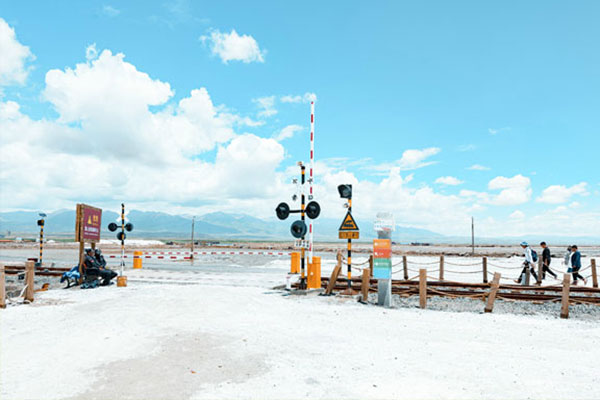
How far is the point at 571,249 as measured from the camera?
731 inches

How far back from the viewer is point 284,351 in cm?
786

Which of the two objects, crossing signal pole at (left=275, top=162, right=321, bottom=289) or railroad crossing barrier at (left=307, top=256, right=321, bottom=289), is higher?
crossing signal pole at (left=275, top=162, right=321, bottom=289)

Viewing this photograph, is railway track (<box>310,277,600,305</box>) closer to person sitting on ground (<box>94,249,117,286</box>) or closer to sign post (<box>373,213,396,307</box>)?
sign post (<box>373,213,396,307</box>)

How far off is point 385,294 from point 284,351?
5957 millimetres

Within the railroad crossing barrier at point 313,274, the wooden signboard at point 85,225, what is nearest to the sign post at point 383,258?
the railroad crossing barrier at point 313,274

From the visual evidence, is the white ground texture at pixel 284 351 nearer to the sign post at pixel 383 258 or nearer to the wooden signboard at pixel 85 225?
the sign post at pixel 383 258

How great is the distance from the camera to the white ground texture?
6.06 meters

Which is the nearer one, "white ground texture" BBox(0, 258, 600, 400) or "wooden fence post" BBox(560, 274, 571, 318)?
"white ground texture" BBox(0, 258, 600, 400)

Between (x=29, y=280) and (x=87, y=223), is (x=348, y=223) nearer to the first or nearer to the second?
(x=29, y=280)

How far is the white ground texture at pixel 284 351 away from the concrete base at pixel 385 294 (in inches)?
20.4

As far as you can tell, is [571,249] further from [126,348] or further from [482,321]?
[126,348]

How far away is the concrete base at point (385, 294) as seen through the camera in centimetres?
1303

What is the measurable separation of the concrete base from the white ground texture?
0.52 metres

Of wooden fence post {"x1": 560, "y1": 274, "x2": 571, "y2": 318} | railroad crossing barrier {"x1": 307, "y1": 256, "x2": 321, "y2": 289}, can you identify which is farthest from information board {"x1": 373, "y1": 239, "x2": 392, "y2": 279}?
wooden fence post {"x1": 560, "y1": 274, "x2": 571, "y2": 318}
